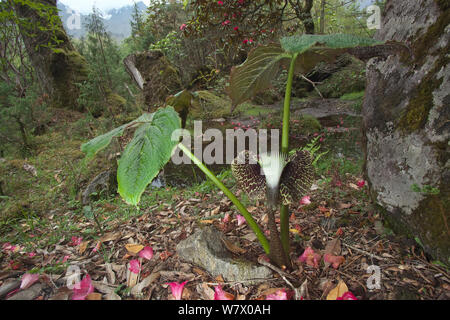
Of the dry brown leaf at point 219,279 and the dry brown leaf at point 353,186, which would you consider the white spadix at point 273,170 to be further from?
the dry brown leaf at point 353,186

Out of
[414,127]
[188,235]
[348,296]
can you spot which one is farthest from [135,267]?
[414,127]

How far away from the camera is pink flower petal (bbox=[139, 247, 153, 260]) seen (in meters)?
1.11

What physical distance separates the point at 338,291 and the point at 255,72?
85 centimetres

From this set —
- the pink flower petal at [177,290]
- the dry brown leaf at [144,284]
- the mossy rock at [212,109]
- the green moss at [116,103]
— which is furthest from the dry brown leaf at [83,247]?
the green moss at [116,103]

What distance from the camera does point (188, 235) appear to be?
4.22 feet

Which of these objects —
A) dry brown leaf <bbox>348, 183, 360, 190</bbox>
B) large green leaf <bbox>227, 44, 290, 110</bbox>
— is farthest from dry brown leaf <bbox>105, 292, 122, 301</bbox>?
dry brown leaf <bbox>348, 183, 360, 190</bbox>

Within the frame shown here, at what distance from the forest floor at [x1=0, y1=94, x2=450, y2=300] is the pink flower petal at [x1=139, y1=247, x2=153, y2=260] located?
25 mm

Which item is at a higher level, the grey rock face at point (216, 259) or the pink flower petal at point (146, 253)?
the grey rock face at point (216, 259)

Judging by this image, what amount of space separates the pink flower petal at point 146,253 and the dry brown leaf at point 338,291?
30.7 inches

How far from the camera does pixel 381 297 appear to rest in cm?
80

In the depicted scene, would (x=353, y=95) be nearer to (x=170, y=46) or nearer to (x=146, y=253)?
(x=170, y=46)

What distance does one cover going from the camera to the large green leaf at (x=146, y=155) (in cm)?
63
